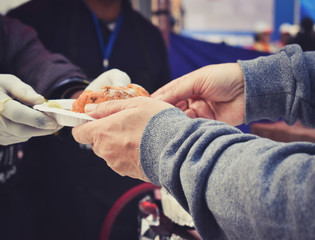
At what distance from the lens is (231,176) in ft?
1.44

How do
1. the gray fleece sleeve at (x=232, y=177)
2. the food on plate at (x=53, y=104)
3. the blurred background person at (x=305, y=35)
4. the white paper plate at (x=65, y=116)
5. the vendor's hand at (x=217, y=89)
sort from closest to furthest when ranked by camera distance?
the gray fleece sleeve at (x=232, y=177), the white paper plate at (x=65, y=116), the food on plate at (x=53, y=104), the vendor's hand at (x=217, y=89), the blurred background person at (x=305, y=35)

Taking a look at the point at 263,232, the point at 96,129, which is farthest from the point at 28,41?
the point at 263,232

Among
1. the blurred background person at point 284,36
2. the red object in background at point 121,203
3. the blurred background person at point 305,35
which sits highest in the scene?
the blurred background person at point 305,35

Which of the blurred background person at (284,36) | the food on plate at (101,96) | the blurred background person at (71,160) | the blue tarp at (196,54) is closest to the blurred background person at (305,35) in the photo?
the blue tarp at (196,54)

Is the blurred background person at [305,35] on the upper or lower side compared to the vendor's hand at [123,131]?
lower

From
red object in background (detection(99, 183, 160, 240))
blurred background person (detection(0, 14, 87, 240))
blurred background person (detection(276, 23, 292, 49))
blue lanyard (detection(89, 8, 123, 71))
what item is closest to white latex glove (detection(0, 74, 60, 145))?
blurred background person (detection(0, 14, 87, 240))

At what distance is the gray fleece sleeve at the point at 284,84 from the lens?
2.90 ft

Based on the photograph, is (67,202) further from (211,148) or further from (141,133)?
(211,148)

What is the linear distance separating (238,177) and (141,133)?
0.77 ft

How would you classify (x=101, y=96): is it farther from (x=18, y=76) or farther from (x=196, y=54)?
(x=196, y=54)

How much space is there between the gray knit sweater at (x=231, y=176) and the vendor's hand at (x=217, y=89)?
0.43 metres

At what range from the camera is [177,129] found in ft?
1.73

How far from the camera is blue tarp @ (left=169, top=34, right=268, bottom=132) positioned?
61.1 inches

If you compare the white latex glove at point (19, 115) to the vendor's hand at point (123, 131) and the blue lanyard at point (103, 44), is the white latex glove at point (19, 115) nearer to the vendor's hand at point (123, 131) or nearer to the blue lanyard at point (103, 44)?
the vendor's hand at point (123, 131)
